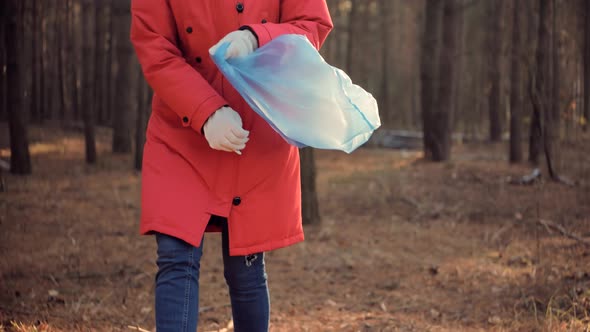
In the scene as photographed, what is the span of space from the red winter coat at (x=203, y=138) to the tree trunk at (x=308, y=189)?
4062 millimetres

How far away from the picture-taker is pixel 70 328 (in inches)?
137

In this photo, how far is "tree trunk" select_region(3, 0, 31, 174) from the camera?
17.6ft

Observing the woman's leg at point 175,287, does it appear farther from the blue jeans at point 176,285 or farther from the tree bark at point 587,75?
the tree bark at point 587,75

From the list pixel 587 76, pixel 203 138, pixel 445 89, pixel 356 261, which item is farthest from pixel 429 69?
pixel 203 138

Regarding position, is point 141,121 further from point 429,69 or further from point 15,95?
point 429,69

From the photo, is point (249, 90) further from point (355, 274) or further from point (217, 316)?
point (355, 274)

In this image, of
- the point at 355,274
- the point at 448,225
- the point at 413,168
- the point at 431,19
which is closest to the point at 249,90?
the point at 355,274

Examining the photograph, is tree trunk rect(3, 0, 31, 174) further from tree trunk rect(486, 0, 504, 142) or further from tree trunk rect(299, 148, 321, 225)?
tree trunk rect(486, 0, 504, 142)

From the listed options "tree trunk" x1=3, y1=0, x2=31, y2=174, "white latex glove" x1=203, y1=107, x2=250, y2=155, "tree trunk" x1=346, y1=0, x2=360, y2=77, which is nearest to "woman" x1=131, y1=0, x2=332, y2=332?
"white latex glove" x1=203, y1=107, x2=250, y2=155

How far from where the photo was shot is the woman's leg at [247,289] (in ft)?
8.06

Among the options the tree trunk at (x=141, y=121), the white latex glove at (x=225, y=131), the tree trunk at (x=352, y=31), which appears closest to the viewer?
the white latex glove at (x=225, y=131)

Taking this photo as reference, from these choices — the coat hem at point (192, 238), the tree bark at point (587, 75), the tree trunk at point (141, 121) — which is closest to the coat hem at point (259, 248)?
the coat hem at point (192, 238)

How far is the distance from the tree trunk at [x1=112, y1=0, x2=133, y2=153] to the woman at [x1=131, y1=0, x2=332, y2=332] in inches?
355

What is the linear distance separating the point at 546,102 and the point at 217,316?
473 centimetres
